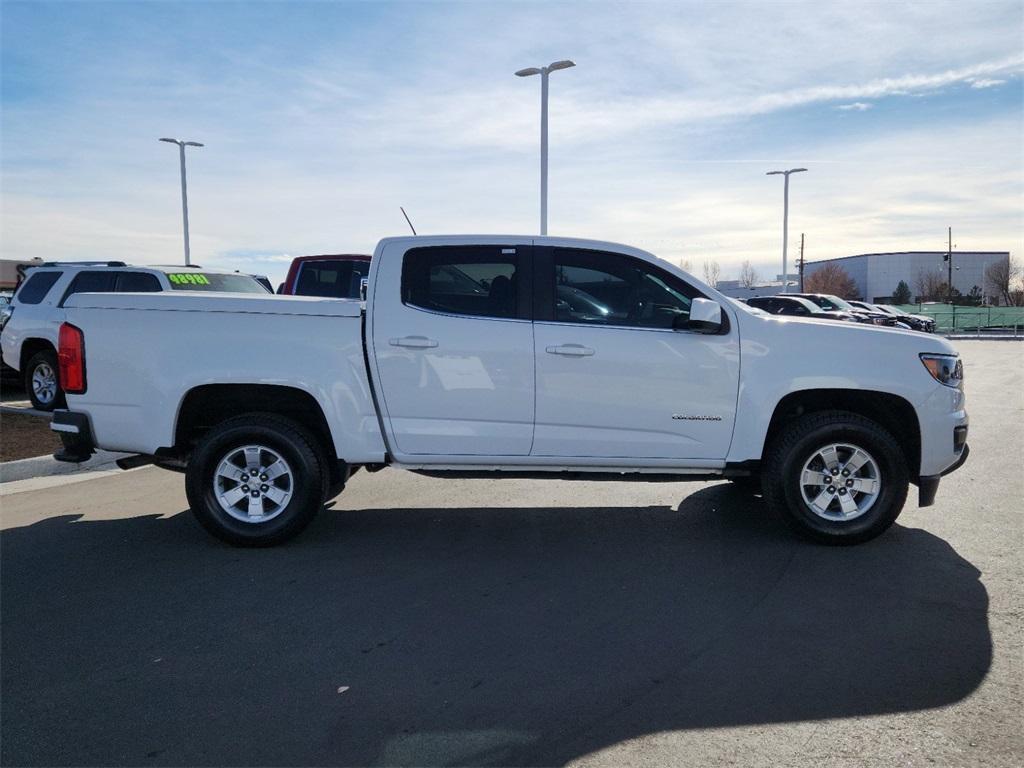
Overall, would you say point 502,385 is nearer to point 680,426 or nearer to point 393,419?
point 393,419

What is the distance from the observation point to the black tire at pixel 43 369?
11.5 meters

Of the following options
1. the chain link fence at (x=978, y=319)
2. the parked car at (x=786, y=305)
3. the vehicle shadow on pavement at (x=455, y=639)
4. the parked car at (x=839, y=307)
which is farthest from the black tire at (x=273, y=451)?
the chain link fence at (x=978, y=319)

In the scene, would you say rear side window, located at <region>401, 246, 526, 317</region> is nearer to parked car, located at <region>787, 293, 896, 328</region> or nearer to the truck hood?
the truck hood

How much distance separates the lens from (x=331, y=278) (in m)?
12.8

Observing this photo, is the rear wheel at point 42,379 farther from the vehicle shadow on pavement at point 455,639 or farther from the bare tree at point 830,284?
the bare tree at point 830,284

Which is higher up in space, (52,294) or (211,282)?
(211,282)

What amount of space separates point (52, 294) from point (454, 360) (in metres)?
8.83

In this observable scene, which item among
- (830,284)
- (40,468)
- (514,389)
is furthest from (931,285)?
(40,468)

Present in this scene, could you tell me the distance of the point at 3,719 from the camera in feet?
11.2

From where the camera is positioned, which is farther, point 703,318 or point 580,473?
point 580,473

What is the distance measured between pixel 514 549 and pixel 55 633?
2678 mm

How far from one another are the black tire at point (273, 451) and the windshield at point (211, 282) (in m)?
6.88

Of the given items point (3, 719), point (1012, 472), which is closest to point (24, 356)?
point (3, 719)

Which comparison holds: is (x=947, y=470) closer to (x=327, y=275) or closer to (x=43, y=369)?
(x=327, y=275)
